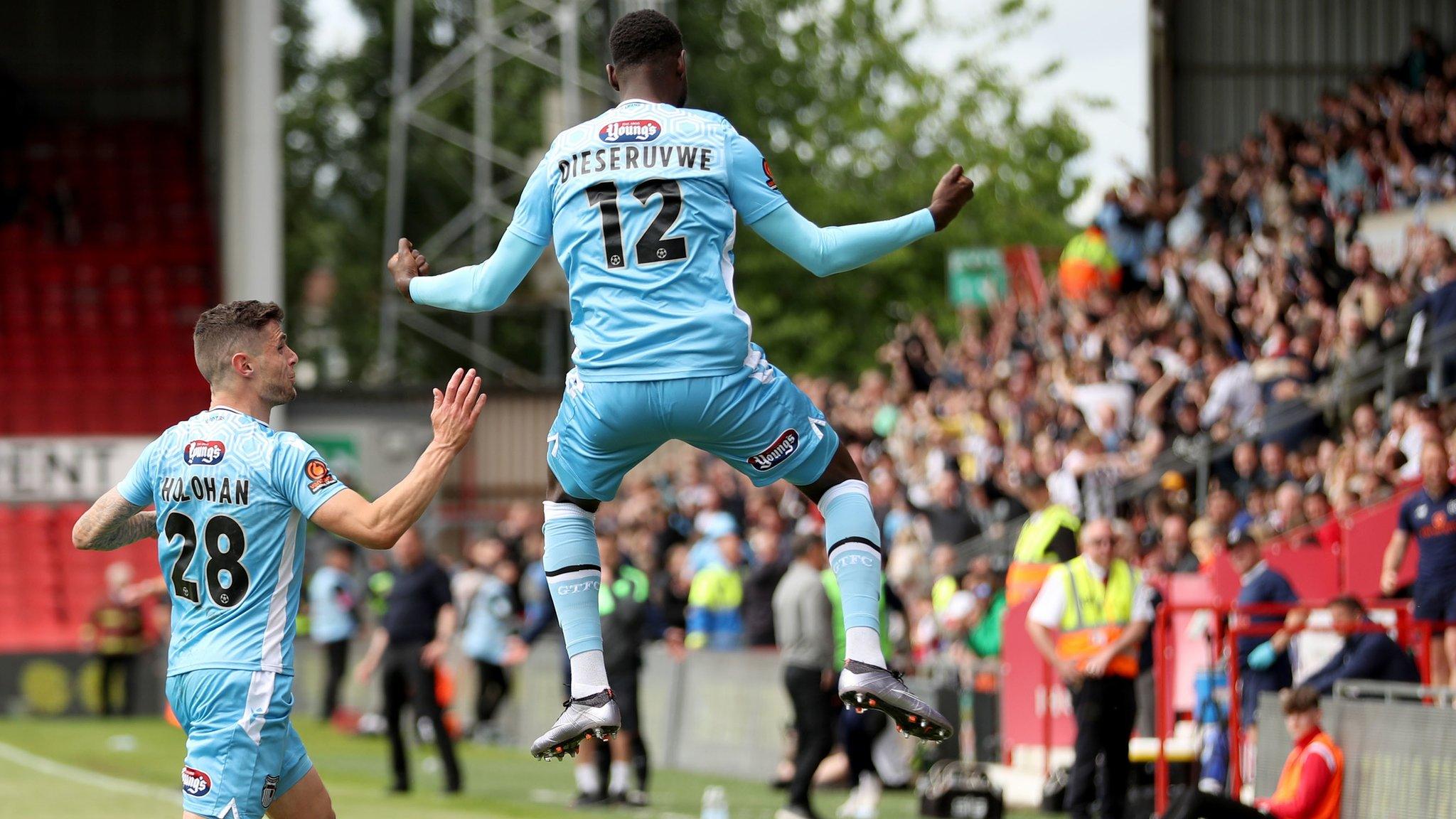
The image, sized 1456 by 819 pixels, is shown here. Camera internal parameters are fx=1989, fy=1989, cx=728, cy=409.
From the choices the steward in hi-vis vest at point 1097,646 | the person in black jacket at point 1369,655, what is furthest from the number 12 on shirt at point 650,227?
the person in black jacket at point 1369,655

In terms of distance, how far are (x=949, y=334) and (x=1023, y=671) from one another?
93.9ft

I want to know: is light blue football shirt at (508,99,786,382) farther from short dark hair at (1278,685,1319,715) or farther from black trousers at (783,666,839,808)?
black trousers at (783,666,839,808)

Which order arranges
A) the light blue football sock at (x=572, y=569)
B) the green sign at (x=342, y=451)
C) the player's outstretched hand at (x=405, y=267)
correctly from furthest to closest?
the green sign at (x=342, y=451) → the player's outstretched hand at (x=405, y=267) → the light blue football sock at (x=572, y=569)

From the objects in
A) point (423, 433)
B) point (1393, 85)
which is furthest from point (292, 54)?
point (1393, 85)

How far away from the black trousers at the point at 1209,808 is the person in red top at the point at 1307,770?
0.11m

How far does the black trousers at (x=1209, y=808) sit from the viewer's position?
395 inches

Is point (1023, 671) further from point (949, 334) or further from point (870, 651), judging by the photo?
point (949, 334)

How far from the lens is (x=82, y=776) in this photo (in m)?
17.0

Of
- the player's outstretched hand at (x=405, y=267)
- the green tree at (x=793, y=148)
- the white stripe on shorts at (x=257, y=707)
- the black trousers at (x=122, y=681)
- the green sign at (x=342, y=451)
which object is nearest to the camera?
the white stripe on shorts at (x=257, y=707)

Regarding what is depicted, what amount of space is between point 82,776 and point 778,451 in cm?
1272

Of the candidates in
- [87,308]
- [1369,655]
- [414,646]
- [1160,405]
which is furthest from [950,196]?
[87,308]

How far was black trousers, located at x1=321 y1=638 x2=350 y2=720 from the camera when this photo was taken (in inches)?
878

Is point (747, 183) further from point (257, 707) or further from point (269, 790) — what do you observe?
point (269, 790)

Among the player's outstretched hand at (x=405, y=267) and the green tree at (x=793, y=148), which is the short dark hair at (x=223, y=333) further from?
the green tree at (x=793, y=148)
